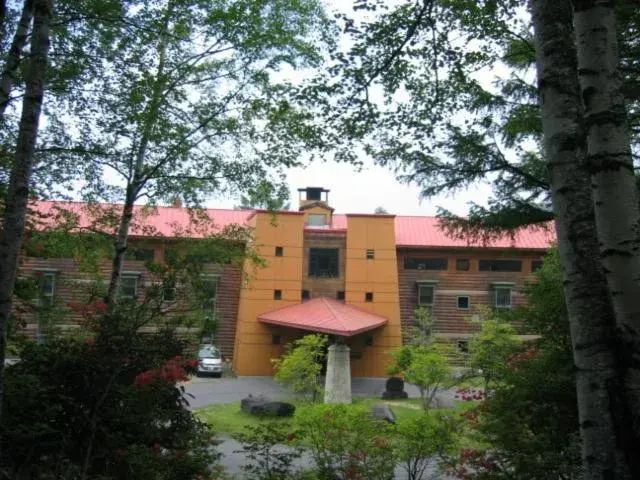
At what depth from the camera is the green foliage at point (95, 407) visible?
5488 mm

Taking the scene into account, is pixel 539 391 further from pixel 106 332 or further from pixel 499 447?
pixel 106 332

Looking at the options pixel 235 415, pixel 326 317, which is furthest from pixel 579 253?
pixel 326 317

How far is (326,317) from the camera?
29.9m

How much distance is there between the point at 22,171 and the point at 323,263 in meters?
29.7

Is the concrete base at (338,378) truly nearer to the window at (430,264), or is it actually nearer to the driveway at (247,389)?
the driveway at (247,389)

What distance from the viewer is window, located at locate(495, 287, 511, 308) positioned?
114ft

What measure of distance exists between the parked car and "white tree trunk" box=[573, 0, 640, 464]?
98.4ft

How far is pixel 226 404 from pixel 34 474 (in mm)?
18711

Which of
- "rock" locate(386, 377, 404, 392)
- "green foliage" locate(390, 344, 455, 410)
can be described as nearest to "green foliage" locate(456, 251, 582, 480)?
"green foliage" locate(390, 344, 455, 410)

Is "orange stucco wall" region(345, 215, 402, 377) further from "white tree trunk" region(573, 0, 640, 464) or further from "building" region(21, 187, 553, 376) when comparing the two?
"white tree trunk" region(573, 0, 640, 464)

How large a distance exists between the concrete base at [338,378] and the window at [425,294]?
10.7 m

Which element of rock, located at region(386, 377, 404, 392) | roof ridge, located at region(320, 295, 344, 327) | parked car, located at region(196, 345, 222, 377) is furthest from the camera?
parked car, located at region(196, 345, 222, 377)

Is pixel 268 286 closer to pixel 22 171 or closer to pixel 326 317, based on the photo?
pixel 326 317

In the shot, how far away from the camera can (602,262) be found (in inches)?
106
